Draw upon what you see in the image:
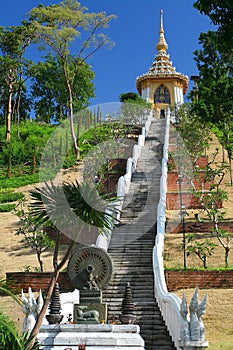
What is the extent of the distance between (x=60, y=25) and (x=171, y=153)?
35.0ft

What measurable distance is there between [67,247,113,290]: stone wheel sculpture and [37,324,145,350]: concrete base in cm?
204

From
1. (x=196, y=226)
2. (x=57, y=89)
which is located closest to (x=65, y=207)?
(x=196, y=226)

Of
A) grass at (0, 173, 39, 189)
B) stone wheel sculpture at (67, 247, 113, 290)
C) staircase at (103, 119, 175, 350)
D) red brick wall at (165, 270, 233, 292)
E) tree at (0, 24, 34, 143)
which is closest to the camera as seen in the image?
staircase at (103, 119, 175, 350)

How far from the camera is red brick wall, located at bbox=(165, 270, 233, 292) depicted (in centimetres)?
1470

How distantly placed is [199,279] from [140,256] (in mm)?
1970

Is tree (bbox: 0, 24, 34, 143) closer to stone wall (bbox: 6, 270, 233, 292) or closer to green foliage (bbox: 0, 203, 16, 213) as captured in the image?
green foliage (bbox: 0, 203, 16, 213)

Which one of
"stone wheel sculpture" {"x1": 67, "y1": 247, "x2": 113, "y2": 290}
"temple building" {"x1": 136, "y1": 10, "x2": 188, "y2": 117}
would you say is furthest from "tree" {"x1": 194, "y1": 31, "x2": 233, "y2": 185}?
"temple building" {"x1": 136, "y1": 10, "x2": 188, "y2": 117}

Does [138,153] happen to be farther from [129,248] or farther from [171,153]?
[129,248]

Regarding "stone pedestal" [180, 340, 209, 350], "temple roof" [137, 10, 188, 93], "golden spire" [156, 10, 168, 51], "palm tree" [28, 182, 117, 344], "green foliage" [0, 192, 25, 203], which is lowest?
"stone pedestal" [180, 340, 209, 350]

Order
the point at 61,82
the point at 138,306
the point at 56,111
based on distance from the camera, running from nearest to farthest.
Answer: the point at 138,306 < the point at 61,82 < the point at 56,111

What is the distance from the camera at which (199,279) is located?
14.8 meters

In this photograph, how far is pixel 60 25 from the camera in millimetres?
31188

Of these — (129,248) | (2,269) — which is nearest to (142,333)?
(129,248)

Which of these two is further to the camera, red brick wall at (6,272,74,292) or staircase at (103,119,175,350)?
red brick wall at (6,272,74,292)
